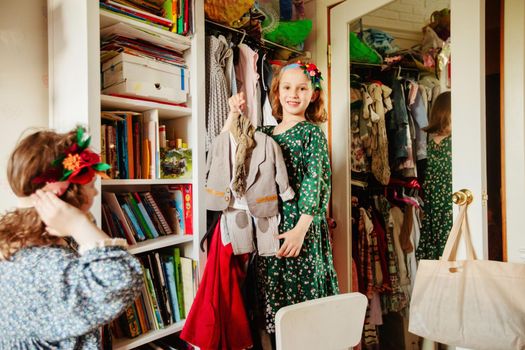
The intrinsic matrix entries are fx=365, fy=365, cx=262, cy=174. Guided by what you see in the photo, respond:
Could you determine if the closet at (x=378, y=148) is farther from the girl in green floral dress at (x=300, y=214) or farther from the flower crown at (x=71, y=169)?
the flower crown at (x=71, y=169)

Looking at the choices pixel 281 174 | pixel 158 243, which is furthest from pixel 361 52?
pixel 158 243

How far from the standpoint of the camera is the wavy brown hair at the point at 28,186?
819 millimetres

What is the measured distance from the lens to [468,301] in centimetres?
124

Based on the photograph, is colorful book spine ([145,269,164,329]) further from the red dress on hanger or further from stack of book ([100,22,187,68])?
stack of book ([100,22,187,68])

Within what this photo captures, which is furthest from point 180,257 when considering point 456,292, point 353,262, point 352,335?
point 456,292

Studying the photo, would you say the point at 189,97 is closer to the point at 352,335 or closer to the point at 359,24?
the point at 359,24

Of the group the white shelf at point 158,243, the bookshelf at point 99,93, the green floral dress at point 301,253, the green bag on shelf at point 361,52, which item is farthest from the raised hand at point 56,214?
the green bag on shelf at point 361,52

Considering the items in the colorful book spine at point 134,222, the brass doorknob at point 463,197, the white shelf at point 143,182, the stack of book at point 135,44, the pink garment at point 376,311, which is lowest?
the pink garment at point 376,311

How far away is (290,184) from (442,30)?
91 centimetres

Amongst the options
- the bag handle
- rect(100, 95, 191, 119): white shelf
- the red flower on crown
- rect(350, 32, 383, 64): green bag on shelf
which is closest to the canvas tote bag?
the bag handle

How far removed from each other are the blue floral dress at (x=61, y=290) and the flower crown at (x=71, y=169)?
6.0 inches

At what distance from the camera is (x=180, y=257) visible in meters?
1.63

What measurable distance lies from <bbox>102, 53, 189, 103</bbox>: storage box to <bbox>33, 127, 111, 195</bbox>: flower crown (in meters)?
0.61

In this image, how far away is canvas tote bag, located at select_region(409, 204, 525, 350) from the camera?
3.84ft
